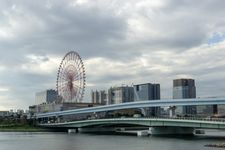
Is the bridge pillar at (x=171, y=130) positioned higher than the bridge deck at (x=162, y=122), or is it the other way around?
the bridge deck at (x=162, y=122)

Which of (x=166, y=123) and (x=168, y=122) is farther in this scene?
(x=166, y=123)

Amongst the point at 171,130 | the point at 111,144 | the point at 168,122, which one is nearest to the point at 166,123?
the point at 168,122

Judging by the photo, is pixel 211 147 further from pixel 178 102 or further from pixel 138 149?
pixel 178 102

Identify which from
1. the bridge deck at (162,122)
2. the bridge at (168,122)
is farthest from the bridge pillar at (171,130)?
the bridge deck at (162,122)

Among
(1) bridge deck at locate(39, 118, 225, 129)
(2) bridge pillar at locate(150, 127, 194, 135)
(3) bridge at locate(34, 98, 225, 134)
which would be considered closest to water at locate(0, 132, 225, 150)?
(1) bridge deck at locate(39, 118, 225, 129)

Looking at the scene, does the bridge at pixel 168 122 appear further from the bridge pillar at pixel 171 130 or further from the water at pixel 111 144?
the water at pixel 111 144

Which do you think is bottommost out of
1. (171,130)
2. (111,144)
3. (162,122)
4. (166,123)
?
(111,144)

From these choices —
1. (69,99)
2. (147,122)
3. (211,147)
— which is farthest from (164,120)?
(69,99)

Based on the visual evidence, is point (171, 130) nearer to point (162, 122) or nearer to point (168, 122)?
point (162, 122)

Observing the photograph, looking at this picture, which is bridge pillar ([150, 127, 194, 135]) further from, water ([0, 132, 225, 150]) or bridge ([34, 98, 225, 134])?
water ([0, 132, 225, 150])

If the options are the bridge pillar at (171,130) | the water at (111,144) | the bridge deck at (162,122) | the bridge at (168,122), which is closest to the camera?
the water at (111,144)

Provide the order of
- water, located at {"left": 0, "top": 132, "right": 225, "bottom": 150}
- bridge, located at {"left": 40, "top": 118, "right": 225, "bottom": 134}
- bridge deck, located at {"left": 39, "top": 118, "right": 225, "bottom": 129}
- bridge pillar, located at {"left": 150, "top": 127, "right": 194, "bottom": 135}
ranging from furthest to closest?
bridge pillar, located at {"left": 150, "top": 127, "right": 194, "bottom": 135}
bridge, located at {"left": 40, "top": 118, "right": 225, "bottom": 134}
bridge deck, located at {"left": 39, "top": 118, "right": 225, "bottom": 129}
water, located at {"left": 0, "top": 132, "right": 225, "bottom": 150}

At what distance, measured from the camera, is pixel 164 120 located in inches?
4156

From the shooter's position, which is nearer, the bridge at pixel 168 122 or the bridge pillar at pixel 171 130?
the bridge at pixel 168 122
